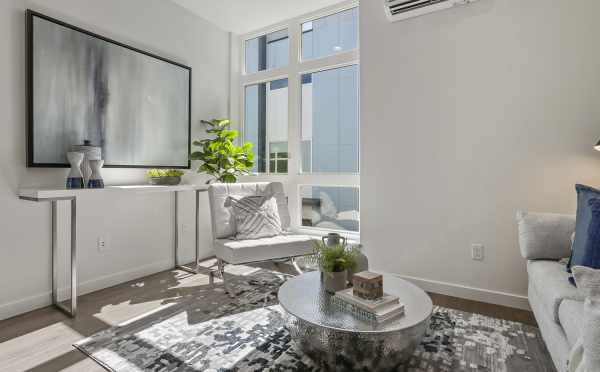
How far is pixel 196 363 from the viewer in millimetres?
1714

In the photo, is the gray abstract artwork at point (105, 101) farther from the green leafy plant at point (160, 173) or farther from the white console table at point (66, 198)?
the white console table at point (66, 198)

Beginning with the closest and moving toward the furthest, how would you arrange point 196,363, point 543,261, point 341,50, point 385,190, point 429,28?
1. point 196,363
2. point 543,261
3. point 429,28
4. point 385,190
5. point 341,50

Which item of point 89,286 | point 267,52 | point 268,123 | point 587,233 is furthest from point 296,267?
point 267,52

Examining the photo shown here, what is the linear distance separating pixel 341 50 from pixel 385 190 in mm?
1580

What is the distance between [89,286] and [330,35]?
3.29 meters

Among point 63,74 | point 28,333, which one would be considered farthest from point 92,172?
point 28,333

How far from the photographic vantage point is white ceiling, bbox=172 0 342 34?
A: 11.1ft

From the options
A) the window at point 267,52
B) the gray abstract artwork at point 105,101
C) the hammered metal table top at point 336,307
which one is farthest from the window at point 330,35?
the hammered metal table top at point 336,307

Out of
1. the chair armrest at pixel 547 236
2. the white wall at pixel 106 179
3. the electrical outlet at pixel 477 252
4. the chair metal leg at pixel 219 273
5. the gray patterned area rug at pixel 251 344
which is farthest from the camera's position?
the chair metal leg at pixel 219 273

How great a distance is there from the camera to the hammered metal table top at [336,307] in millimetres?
1396

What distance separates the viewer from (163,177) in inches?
120

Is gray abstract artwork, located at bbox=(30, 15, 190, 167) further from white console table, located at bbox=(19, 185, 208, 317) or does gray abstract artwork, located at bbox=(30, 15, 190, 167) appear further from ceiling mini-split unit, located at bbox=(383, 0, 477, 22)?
ceiling mini-split unit, located at bbox=(383, 0, 477, 22)

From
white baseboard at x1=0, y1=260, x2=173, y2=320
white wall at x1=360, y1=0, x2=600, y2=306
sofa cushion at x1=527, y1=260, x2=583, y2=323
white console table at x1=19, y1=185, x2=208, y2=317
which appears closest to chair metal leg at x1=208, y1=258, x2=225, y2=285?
white baseboard at x1=0, y1=260, x2=173, y2=320

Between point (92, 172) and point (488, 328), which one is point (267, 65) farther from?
point (488, 328)
